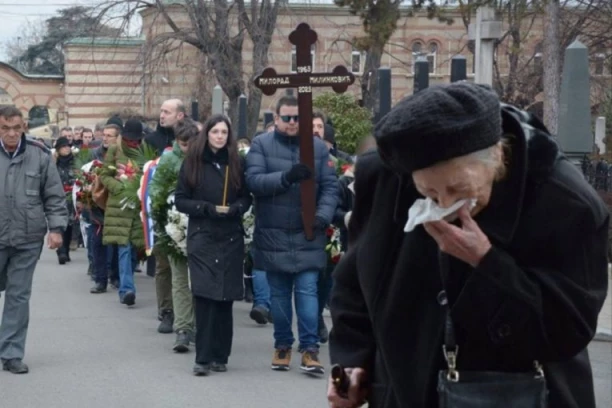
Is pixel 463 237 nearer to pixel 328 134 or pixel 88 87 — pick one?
pixel 328 134

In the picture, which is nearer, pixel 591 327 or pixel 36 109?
pixel 591 327

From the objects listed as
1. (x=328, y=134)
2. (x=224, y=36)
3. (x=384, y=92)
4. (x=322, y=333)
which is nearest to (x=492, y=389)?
(x=322, y=333)

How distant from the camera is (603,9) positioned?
26.5 metres

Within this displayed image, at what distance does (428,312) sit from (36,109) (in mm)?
56728

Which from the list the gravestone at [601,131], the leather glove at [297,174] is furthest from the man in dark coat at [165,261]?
the gravestone at [601,131]

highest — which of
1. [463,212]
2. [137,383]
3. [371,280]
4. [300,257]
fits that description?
[463,212]

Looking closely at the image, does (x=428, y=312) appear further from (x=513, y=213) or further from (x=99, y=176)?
(x=99, y=176)

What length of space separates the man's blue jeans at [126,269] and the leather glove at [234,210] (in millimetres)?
4212

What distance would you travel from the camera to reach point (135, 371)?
31.6 feet

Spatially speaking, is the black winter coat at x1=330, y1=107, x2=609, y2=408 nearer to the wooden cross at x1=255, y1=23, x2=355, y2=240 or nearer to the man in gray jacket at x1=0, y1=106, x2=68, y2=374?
the wooden cross at x1=255, y1=23, x2=355, y2=240

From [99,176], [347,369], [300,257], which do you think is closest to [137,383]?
[300,257]

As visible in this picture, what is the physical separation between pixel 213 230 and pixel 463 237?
21.4ft

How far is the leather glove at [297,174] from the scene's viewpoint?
9273 mm

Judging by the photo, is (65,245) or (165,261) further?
(65,245)
